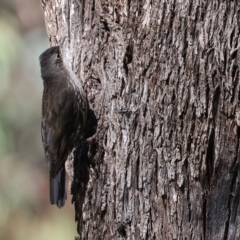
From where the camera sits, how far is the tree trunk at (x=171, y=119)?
3557 millimetres

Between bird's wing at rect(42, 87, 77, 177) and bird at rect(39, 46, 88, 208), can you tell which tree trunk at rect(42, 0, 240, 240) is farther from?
bird's wing at rect(42, 87, 77, 177)

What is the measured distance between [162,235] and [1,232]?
4622 mm

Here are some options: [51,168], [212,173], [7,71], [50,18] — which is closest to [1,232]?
[7,71]

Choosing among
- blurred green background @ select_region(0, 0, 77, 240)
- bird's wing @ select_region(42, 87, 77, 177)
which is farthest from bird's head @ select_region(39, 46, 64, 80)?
blurred green background @ select_region(0, 0, 77, 240)

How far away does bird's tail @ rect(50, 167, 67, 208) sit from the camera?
15.2 ft

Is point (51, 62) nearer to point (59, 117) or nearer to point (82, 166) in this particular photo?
point (59, 117)

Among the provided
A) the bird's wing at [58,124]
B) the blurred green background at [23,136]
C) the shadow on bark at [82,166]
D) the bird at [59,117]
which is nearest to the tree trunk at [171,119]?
the shadow on bark at [82,166]

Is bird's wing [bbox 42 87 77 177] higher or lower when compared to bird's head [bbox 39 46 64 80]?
lower

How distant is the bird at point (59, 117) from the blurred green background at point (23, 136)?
3.04 meters

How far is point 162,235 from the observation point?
3.70 m

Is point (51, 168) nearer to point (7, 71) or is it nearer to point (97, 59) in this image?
point (97, 59)

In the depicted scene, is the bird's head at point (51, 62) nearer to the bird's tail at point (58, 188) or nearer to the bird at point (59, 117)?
the bird at point (59, 117)

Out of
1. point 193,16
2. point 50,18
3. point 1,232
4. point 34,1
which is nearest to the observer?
point 193,16

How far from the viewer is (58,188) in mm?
4641
